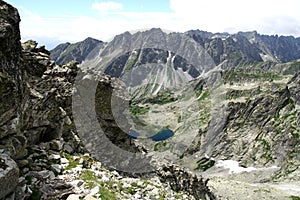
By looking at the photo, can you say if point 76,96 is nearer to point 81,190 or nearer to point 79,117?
point 79,117

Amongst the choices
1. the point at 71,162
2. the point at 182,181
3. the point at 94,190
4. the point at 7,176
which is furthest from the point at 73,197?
the point at 182,181

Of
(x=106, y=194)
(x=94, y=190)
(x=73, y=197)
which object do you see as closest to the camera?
(x=73, y=197)

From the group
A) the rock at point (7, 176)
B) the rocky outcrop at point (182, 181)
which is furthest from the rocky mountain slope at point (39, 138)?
the rocky outcrop at point (182, 181)

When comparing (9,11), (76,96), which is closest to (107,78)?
(76,96)

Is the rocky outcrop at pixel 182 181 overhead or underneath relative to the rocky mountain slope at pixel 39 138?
underneath

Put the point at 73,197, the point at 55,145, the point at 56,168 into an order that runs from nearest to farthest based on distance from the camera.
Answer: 1. the point at 73,197
2. the point at 56,168
3. the point at 55,145

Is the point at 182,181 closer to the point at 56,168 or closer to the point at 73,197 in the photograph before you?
the point at 56,168

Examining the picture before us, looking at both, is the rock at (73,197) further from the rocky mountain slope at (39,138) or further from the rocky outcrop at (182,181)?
the rocky outcrop at (182,181)

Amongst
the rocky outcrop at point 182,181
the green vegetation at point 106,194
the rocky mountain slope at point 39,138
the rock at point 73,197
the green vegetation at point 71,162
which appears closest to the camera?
the rock at point 73,197
